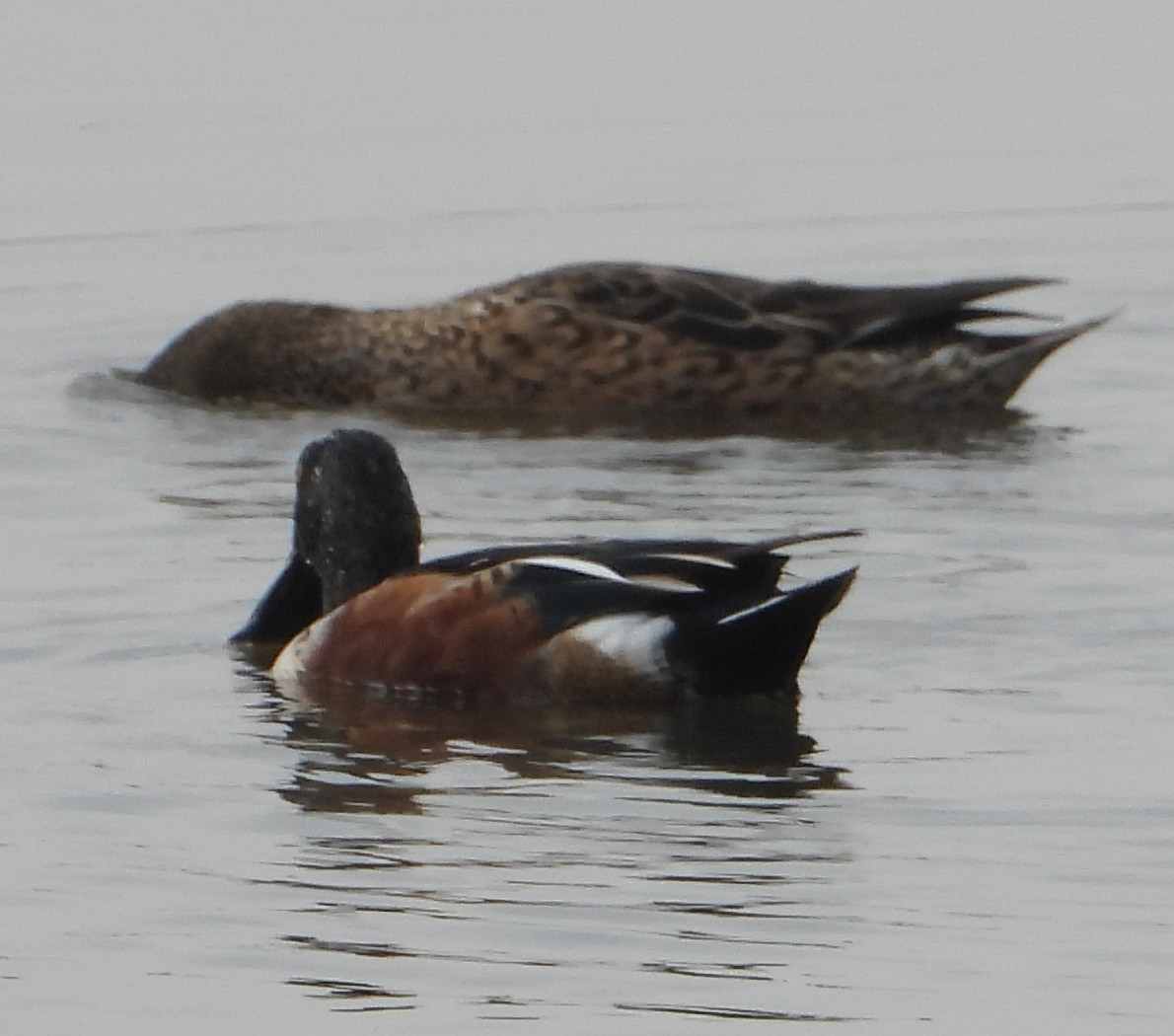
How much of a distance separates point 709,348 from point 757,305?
10.8 inches

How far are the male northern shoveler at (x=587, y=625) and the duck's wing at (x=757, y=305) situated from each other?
13.1 feet

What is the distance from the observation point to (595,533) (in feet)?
36.3

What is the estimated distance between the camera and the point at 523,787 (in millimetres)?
8289

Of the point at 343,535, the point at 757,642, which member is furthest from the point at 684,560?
the point at 343,535

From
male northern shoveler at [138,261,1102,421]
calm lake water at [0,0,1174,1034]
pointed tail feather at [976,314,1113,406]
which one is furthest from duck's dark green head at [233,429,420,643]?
pointed tail feather at [976,314,1113,406]

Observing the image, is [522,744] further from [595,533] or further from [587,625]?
[595,533]

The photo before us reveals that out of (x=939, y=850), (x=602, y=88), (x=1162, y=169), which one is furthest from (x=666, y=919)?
(x=602, y=88)

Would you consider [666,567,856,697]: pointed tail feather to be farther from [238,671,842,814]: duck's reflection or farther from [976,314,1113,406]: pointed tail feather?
[976,314,1113,406]: pointed tail feather

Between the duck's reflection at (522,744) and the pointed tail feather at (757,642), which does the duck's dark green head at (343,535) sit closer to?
the duck's reflection at (522,744)

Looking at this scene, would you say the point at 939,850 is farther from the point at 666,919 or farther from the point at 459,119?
the point at 459,119

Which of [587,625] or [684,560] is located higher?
[684,560]

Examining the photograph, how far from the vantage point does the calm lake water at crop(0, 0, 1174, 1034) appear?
684 cm

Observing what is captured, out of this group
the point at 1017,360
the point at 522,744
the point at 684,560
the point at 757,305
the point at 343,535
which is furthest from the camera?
the point at 757,305

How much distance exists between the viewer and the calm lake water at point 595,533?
6844 millimetres
